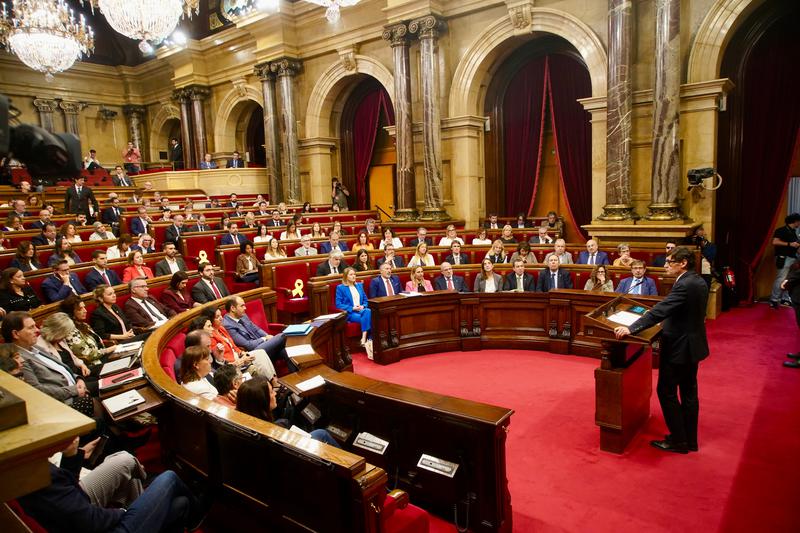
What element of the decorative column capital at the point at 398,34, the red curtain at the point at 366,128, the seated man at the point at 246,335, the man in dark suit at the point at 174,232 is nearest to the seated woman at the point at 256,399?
the seated man at the point at 246,335

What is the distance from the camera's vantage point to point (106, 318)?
4805mm

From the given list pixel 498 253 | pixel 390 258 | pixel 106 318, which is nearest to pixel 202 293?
pixel 106 318

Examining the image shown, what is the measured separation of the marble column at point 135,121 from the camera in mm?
18391

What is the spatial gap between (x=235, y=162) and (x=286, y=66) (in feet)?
10.7

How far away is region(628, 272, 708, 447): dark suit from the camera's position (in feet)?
11.4

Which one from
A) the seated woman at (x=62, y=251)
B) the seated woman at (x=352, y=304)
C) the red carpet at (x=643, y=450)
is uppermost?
the seated woman at (x=62, y=251)

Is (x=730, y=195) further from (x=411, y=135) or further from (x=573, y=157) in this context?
(x=411, y=135)

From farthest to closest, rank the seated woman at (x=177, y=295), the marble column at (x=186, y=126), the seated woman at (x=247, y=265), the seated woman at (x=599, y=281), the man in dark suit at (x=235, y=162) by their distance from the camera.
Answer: the marble column at (x=186, y=126)
the man in dark suit at (x=235, y=162)
the seated woman at (x=247, y=265)
the seated woman at (x=599, y=281)
the seated woman at (x=177, y=295)

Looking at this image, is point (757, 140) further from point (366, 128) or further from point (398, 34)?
point (366, 128)

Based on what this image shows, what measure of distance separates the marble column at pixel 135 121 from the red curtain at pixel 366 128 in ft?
29.4

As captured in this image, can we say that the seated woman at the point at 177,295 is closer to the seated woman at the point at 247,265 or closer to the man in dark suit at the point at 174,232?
the seated woman at the point at 247,265

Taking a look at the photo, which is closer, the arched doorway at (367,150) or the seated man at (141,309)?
the seated man at (141,309)

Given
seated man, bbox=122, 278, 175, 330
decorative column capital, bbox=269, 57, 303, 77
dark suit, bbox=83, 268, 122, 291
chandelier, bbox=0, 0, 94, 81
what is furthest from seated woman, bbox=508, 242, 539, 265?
chandelier, bbox=0, 0, 94, 81

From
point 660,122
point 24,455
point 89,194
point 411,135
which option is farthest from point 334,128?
point 24,455
